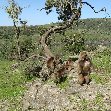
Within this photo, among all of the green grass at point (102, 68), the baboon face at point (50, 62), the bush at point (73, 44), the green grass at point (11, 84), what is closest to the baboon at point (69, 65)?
the baboon face at point (50, 62)

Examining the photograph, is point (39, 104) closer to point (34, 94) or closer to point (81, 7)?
point (34, 94)

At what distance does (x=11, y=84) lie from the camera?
3133 centimetres

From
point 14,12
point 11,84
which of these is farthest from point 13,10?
point 11,84

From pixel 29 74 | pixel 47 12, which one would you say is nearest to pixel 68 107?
pixel 29 74

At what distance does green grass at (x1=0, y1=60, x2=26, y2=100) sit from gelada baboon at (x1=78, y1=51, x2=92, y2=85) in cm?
576

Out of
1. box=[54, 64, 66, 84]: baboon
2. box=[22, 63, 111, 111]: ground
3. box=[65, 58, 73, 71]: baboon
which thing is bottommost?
box=[22, 63, 111, 111]: ground

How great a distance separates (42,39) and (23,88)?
6.42 metres

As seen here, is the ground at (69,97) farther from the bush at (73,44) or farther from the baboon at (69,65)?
the bush at (73,44)

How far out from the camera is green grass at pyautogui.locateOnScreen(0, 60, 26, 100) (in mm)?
27847

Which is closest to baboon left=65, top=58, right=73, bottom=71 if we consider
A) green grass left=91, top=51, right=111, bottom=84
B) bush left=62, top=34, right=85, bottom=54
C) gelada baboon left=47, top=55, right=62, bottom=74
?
gelada baboon left=47, top=55, right=62, bottom=74

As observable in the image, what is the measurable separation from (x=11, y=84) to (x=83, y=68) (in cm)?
875

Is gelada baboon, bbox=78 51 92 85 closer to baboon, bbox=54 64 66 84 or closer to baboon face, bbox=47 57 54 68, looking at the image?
baboon, bbox=54 64 66 84

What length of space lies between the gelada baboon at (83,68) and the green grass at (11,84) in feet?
18.9

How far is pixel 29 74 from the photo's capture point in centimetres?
3250
